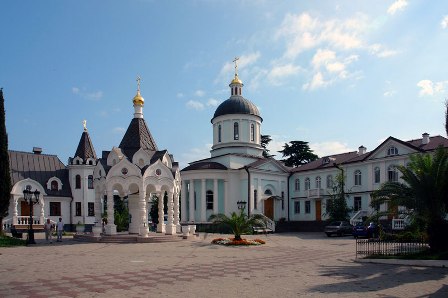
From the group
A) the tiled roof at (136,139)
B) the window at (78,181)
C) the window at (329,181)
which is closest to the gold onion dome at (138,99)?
the tiled roof at (136,139)

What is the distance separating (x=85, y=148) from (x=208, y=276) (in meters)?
37.4

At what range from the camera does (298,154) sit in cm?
6981

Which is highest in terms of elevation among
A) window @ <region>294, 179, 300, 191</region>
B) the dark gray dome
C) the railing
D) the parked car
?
the dark gray dome

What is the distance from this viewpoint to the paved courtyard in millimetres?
11430

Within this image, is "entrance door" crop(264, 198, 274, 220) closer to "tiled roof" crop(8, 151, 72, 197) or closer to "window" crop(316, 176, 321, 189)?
"window" crop(316, 176, 321, 189)

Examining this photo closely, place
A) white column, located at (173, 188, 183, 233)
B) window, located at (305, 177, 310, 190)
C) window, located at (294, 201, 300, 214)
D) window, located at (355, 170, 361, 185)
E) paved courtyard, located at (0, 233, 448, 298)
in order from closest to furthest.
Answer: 1. paved courtyard, located at (0, 233, 448, 298)
2. white column, located at (173, 188, 183, 233)
3. window, located at (355, 170, 361, 185)
4. window, located at (305, 177, 310, 190)
5. window, located at (294, 201, 300, 214)

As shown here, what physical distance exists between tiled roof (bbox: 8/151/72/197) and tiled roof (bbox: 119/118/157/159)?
17.8 metres

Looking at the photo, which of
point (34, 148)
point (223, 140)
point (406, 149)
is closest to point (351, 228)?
point (406, 149)

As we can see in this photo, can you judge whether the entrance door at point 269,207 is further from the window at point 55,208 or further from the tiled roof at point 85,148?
the window at point 55,208

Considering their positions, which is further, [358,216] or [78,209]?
[78,209]

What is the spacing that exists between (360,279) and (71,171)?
40096 millimetres

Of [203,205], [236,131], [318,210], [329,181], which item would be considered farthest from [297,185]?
[203,205]

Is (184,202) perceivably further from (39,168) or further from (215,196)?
(39,168)

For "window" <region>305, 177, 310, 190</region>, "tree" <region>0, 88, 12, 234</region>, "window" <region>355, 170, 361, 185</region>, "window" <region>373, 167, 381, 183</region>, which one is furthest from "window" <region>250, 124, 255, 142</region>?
"tree" <region>0, 88, 12, 234</region>
